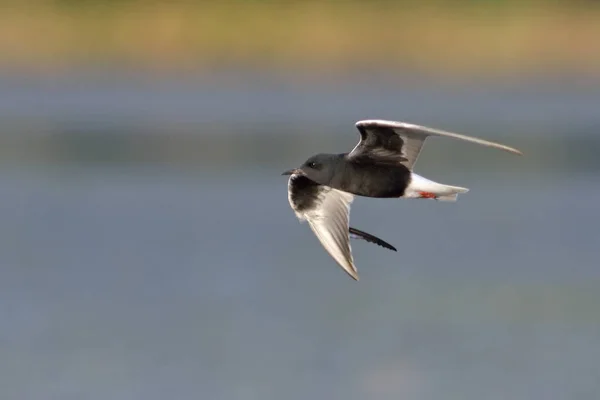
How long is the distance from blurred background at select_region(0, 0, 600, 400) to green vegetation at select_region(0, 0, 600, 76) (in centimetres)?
4

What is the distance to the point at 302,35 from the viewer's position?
79.6 ft

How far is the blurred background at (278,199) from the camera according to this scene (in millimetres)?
9883

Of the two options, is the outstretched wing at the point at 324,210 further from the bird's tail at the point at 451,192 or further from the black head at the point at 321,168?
the bird's tail at the point at 451,192

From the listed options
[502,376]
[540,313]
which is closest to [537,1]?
[540,313]

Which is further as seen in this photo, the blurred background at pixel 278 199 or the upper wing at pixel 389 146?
the blurred background at pixel 278 199

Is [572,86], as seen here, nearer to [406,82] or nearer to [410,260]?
[406,82]

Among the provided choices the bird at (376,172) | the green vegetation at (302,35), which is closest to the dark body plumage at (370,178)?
the bird at (376,172)

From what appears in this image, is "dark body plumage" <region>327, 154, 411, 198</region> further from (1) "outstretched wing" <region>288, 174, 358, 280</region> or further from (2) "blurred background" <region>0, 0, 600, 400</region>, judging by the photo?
(2) "blurred background" <region>0, 0, 600, 400</region>

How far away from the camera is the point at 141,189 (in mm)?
16328

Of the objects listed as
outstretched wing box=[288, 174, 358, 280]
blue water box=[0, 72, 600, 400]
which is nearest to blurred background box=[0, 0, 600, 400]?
blue water box=[0, 72, 600, 400]

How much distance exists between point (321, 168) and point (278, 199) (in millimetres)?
8257

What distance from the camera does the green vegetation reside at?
24.6 m

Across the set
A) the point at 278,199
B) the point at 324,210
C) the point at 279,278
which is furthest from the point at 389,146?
the point at 278,199

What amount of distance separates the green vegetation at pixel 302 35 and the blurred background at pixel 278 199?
0.14 feet
